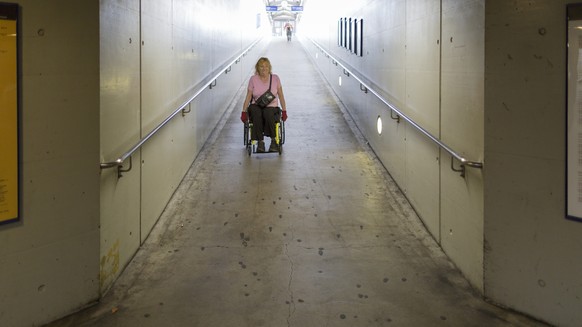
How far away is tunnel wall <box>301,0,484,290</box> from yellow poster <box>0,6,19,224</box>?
2.64 m

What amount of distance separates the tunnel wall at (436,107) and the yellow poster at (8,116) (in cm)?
264

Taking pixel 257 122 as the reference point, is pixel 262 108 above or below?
above

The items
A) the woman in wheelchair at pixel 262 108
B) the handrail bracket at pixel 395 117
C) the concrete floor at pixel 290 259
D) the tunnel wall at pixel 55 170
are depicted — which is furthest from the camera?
the woman in wheelchair at pixel 262 108

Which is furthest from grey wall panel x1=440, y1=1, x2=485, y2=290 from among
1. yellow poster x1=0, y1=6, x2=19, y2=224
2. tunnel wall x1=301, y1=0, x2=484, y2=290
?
yellow poster x1=0, y1=6, x2=19, y2=224

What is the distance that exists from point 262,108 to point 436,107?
3.07 metres

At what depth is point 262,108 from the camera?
6.70m

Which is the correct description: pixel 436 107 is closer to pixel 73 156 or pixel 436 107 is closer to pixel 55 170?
pixel 73 156

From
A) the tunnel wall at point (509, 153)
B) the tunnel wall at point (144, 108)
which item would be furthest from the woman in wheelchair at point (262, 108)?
the tunnel wall at point (509, 153)

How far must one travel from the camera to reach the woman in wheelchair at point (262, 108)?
21.7 feet

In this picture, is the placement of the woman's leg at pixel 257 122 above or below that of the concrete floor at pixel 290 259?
above

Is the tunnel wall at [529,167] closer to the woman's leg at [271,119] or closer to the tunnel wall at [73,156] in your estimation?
the tunnel wall at [73,156]

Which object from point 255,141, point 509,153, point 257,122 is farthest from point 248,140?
point 509,153

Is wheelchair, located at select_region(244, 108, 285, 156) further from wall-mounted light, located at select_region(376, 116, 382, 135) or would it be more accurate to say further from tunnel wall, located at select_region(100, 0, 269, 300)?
wall-mounted light, located at select_region(376, 116, 382, 135)

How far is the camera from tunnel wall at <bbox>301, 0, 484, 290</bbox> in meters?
3.24
